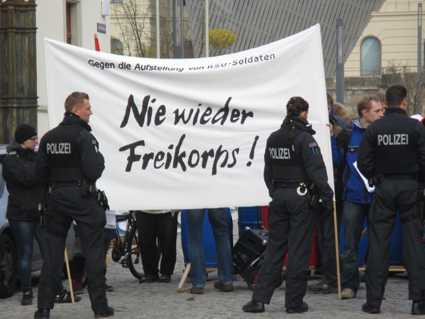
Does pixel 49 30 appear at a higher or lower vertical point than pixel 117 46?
lower

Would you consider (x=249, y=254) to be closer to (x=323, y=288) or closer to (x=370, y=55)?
(x=323, y=288)

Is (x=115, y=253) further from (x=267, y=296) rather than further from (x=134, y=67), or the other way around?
(x=267, y=296)

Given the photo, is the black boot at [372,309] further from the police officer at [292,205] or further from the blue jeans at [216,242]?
the blue jeans at [216,242]

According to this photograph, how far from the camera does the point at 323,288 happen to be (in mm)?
12688

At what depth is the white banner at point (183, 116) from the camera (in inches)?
493

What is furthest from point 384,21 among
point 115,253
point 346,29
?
point 115,253

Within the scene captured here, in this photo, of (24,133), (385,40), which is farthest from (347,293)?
(385,40)

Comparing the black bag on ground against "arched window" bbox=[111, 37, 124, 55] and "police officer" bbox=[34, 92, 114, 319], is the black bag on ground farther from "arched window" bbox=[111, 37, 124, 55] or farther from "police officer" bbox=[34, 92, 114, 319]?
"arched window" bbox=[111, 37, 124, 55]

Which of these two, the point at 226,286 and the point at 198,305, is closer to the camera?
the point at 198,305

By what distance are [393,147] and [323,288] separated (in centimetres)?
224

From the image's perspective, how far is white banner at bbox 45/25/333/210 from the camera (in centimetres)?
1253

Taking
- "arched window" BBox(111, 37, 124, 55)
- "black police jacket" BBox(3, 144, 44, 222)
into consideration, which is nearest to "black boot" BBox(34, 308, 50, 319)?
"black police jacket" BBox(3, 144, 44, 222)

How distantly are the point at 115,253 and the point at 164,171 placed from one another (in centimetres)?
271

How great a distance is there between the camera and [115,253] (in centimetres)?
1502
